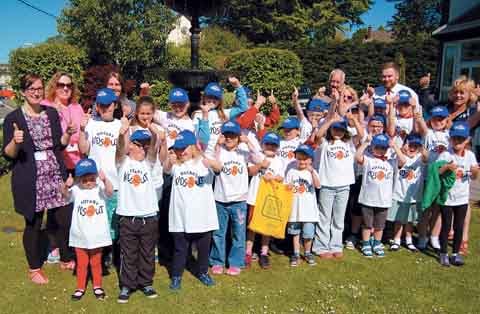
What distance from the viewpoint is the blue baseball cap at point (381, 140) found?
4875mm

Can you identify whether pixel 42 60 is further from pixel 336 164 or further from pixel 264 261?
pixel 336 164

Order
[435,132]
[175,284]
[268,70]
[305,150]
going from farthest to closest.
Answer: [268,70]
[435,132]
[305,150]
[175,284]

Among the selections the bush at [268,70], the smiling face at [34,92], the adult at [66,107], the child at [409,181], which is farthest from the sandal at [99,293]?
the bush at [268,70]

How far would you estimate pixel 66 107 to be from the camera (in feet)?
15.3

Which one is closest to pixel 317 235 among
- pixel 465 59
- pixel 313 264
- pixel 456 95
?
pixel 313 264

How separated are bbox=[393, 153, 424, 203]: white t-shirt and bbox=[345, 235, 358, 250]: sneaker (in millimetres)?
812

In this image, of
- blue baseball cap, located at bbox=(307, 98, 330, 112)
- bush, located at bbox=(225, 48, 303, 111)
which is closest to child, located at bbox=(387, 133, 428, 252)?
blue baseball cap, located at bbox=(307, 98, 330, 112)

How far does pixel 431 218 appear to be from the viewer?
5449mm

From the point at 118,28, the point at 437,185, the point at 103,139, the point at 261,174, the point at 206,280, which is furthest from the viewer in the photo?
the point at 118,28

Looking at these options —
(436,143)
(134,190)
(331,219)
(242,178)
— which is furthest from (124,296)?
(436,143)

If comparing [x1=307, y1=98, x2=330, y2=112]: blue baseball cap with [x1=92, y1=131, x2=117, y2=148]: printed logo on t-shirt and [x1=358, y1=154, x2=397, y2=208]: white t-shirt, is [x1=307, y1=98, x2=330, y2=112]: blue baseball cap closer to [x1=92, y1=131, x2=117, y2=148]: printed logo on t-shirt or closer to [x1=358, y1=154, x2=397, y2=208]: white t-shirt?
[x1=358, y1=154, x2=397, y2=208]: white t-shirt

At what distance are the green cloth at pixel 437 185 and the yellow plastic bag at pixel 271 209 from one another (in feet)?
5.34

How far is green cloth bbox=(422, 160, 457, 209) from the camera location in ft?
15.9

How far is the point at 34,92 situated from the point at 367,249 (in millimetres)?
4127
